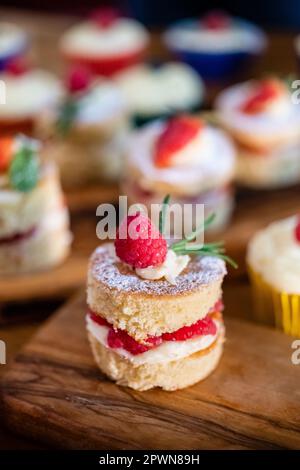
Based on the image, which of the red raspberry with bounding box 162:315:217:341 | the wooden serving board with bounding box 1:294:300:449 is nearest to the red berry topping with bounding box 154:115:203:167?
the wooden serving board with bounding box 1:294:300:449

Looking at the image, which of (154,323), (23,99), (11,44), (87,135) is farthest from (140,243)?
(11,44)

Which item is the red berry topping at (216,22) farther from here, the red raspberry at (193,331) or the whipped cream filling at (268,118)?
the red raspberry at (193,331)

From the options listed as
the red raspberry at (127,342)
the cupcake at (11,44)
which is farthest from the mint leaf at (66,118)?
the red raspberry at (127,342)

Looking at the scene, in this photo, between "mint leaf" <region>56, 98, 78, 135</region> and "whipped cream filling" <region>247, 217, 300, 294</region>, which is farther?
"mint leaf" <region>56, 98, 78, 135</region>

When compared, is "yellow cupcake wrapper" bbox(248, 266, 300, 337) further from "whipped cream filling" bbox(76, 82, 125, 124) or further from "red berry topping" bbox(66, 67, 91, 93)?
"red berry topping" bbox(66, 67, 91, 93)

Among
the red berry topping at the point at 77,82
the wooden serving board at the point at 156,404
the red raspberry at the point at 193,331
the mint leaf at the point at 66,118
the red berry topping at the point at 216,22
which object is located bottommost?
the wooden serving board at the point at 156,404

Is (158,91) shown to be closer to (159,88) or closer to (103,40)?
(159,88)

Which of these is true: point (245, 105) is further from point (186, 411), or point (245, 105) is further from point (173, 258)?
point (186, 411)
